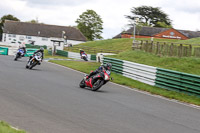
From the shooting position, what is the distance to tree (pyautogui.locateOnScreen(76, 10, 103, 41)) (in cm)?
11631

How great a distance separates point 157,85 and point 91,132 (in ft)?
38.9

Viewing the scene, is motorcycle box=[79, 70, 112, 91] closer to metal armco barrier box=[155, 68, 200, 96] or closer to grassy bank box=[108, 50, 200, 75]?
metal armco barrier box=[155, 68, 200, 96]

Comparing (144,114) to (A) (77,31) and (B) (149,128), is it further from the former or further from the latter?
(A) (77,31)

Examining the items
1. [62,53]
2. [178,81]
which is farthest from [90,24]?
[178,81]

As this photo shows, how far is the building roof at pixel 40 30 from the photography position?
349 feet

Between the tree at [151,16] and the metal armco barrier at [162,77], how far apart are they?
8652 centimetres

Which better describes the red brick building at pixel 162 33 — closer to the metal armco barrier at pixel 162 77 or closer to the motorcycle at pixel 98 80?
the metal armco barrier at pixel 162 77

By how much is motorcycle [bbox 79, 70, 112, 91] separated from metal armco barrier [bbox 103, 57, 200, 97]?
3834 mm

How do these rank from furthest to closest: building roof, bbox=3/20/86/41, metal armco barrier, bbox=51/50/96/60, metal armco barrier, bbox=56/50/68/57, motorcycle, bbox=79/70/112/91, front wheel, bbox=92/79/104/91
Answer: building roof, bbox=3/20/86/41 < metal armco barrier, bbox=56/50/68/57 < metal armco barrier, bbox=51/50/96/60 < front wheel, bbox=92/79/104/91 < motorcycle, bbox=79/70/112/91

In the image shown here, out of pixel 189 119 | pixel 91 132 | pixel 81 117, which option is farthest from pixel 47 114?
pixel 189 119

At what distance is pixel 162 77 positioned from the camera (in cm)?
1847

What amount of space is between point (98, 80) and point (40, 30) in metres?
95.7

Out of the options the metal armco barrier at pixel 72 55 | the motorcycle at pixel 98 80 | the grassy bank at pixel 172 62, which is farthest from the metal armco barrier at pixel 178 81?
the metal armco barrier at pixel 72 55

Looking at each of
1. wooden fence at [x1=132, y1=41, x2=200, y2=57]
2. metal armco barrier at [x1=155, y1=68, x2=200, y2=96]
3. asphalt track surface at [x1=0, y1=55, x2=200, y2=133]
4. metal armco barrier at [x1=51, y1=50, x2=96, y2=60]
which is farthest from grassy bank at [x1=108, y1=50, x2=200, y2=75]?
asphalt track surface at [x1=0, y1=55, x2=200, y2=133]
